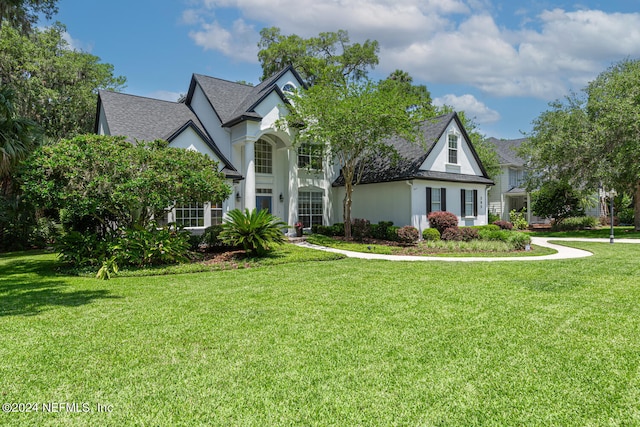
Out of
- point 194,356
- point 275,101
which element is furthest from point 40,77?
point 194,356

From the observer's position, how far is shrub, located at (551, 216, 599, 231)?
25.7m

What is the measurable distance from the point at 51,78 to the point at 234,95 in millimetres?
11389

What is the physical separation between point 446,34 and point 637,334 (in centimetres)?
1353

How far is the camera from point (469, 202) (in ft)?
69.7

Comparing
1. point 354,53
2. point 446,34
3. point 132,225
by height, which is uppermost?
point 354,53

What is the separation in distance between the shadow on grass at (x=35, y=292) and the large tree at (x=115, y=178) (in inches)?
76.3

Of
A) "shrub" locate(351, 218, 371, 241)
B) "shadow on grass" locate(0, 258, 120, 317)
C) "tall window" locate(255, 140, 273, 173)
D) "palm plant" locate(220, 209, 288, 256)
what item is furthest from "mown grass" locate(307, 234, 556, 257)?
"shadow on grass" locate(0, 258, 120, 317)

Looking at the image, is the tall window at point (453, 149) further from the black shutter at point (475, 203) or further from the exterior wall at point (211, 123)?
the exterior wall at point (211, 123)

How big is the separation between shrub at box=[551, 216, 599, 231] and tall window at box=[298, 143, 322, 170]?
711 inches

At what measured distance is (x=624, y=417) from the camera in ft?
9.97

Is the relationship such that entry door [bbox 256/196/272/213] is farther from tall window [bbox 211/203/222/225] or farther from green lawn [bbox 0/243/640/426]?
green lawn [bbox 0/243/640/426]

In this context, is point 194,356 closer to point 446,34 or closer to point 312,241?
point 312,241

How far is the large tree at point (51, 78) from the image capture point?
20.7 meters

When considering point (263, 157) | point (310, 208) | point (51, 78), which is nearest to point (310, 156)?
point (263, 157)
